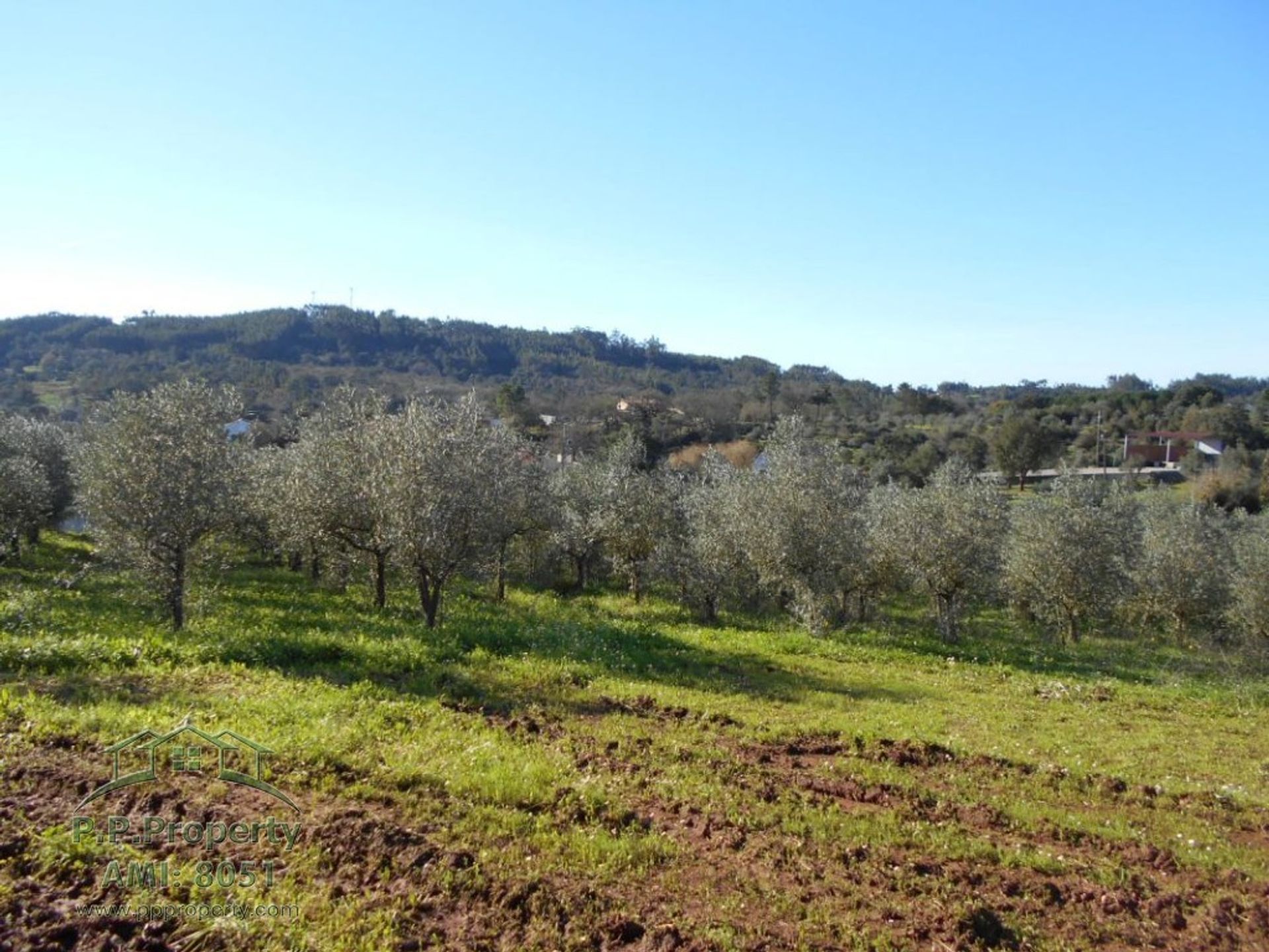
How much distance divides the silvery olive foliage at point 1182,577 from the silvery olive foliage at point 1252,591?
0.85 meters

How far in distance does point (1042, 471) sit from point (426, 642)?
77.5 meters

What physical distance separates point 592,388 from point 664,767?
117m

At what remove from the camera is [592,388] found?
12419 centimetres

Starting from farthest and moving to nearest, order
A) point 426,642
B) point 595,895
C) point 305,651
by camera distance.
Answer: point 426,642
point 305,651
point 595,895

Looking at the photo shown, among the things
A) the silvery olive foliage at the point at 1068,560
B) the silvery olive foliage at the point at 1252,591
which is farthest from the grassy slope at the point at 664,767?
the silvery olive foliage at the point at 1252,591

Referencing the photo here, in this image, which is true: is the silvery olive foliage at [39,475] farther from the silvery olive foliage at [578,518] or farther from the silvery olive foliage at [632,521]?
the silvery olive foliage at [632,521]

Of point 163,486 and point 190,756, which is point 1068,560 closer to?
point 190,756

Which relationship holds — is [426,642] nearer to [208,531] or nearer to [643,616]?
[208,531]

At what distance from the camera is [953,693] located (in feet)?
53.9

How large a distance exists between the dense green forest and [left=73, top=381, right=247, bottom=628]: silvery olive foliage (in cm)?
2351

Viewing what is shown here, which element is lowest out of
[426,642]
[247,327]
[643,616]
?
[643,616]

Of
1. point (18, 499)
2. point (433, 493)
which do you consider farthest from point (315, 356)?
point (433, 493)

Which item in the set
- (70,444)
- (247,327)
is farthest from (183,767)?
(247,327)

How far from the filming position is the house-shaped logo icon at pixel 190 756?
22.8 ft
